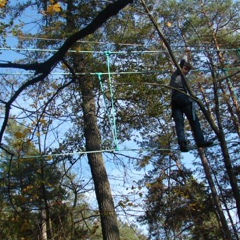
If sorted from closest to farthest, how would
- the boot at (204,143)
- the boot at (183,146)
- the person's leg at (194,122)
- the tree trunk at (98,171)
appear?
1. the boot at (183,146)
2. the boot at (204,143)
3. the person's leg at (194,122)
4. the tree trunk at (98,171)

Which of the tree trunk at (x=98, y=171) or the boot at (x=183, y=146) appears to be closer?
the boot at (x=183, y=146)

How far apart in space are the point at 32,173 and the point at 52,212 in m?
1.04

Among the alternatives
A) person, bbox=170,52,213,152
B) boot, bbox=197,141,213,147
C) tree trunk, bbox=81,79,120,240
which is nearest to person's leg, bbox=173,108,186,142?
person, bbox=170,52,213,152

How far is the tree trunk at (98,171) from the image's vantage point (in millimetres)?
6285

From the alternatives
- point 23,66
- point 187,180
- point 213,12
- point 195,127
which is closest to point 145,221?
point 187,180

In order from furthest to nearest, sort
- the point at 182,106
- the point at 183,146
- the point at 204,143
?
the point at 182,106, the point at 204,143, the point at 183,146

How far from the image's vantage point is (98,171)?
684cm

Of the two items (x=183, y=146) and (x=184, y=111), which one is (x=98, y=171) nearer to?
(x=184, y=111)

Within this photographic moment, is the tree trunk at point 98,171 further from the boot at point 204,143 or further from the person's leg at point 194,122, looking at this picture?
the boot at point 204,143

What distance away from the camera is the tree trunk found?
6.29m

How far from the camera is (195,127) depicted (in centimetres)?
446

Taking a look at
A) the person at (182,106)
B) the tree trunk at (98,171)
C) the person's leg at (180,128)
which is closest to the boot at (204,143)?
the person at (182,106)

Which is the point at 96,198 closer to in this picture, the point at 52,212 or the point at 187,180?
the point at 52,212

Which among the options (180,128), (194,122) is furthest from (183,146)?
(194,122)
